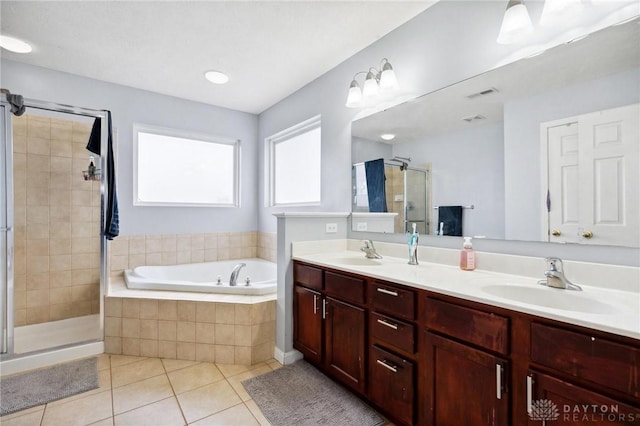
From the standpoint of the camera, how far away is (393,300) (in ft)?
4.82

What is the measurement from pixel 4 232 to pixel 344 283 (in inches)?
98.8

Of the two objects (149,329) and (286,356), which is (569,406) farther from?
(149,329)

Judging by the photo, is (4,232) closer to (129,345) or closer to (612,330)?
(129,345)

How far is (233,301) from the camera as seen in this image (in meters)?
2.22

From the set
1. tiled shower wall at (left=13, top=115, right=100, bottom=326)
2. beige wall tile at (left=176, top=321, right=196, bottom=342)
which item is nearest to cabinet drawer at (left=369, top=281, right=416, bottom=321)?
beige wall tile at (left=176, top=321, right=196, bottom=342)

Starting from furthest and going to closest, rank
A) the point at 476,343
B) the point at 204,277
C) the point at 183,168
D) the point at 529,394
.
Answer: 1. the point at 183,168
2. the point at 204,277
3. the point at 476,343
4. the point at 529,394

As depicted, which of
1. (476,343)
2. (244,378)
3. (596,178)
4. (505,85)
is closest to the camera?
(476,343)

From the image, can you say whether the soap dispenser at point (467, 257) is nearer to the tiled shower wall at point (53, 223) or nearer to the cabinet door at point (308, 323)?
the cabinet door at point (308, 323)

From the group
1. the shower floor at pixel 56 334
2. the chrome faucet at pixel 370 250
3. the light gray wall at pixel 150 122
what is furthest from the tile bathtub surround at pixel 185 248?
the chrome faucet at pixel 370 250

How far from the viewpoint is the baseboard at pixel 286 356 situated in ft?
7.24

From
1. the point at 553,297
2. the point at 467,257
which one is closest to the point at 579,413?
the point at 553,297

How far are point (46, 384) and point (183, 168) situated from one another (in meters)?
2.26

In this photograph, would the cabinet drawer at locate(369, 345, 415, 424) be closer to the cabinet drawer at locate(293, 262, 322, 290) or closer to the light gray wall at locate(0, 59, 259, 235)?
the cabinet drawer at locate(293, 262, 322, 290)

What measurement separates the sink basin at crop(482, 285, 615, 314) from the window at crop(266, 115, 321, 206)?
1840 mm
